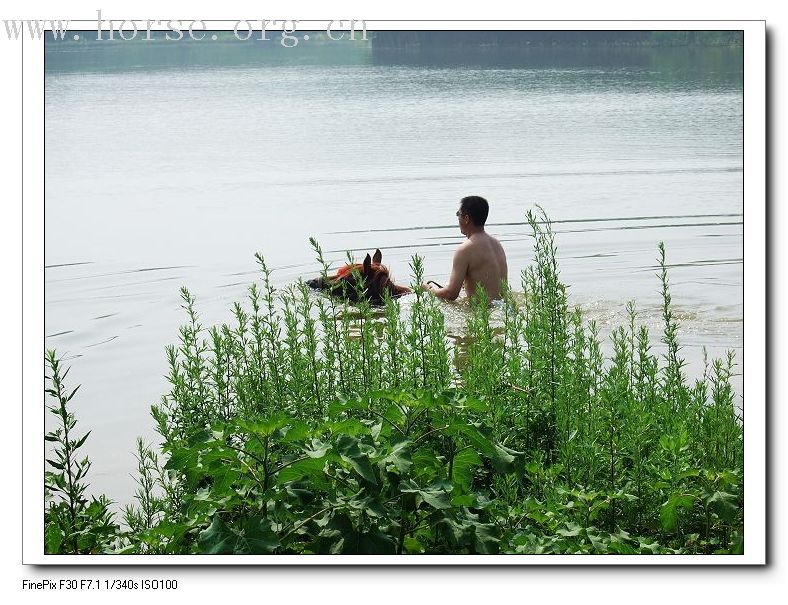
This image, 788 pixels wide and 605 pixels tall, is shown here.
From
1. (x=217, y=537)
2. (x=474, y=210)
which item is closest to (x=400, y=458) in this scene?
(x=217, y=537)

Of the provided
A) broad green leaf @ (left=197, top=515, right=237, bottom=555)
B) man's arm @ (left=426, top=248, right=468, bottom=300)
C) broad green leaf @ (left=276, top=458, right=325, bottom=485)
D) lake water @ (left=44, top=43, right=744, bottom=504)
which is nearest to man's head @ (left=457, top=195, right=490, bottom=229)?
man's arm @ (left=426, top=248, right=468, bottom=300)

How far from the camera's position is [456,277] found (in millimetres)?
9320

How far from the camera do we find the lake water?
22.0 ft

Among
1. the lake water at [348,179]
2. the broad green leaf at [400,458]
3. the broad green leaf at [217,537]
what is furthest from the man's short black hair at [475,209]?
the broad green leaf at [217,537]

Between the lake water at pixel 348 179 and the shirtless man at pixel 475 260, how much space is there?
33 cm

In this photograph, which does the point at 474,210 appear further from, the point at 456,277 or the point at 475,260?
the point at 456,277

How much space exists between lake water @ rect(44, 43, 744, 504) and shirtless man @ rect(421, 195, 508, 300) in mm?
332

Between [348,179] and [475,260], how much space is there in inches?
200

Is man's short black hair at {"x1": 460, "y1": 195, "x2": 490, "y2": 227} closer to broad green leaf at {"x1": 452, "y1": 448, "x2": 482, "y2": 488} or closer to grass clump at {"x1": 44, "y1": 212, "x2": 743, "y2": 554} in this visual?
grass clump at {"x1": 44, "y1": 212, "x2": 743, "y2": 554}
